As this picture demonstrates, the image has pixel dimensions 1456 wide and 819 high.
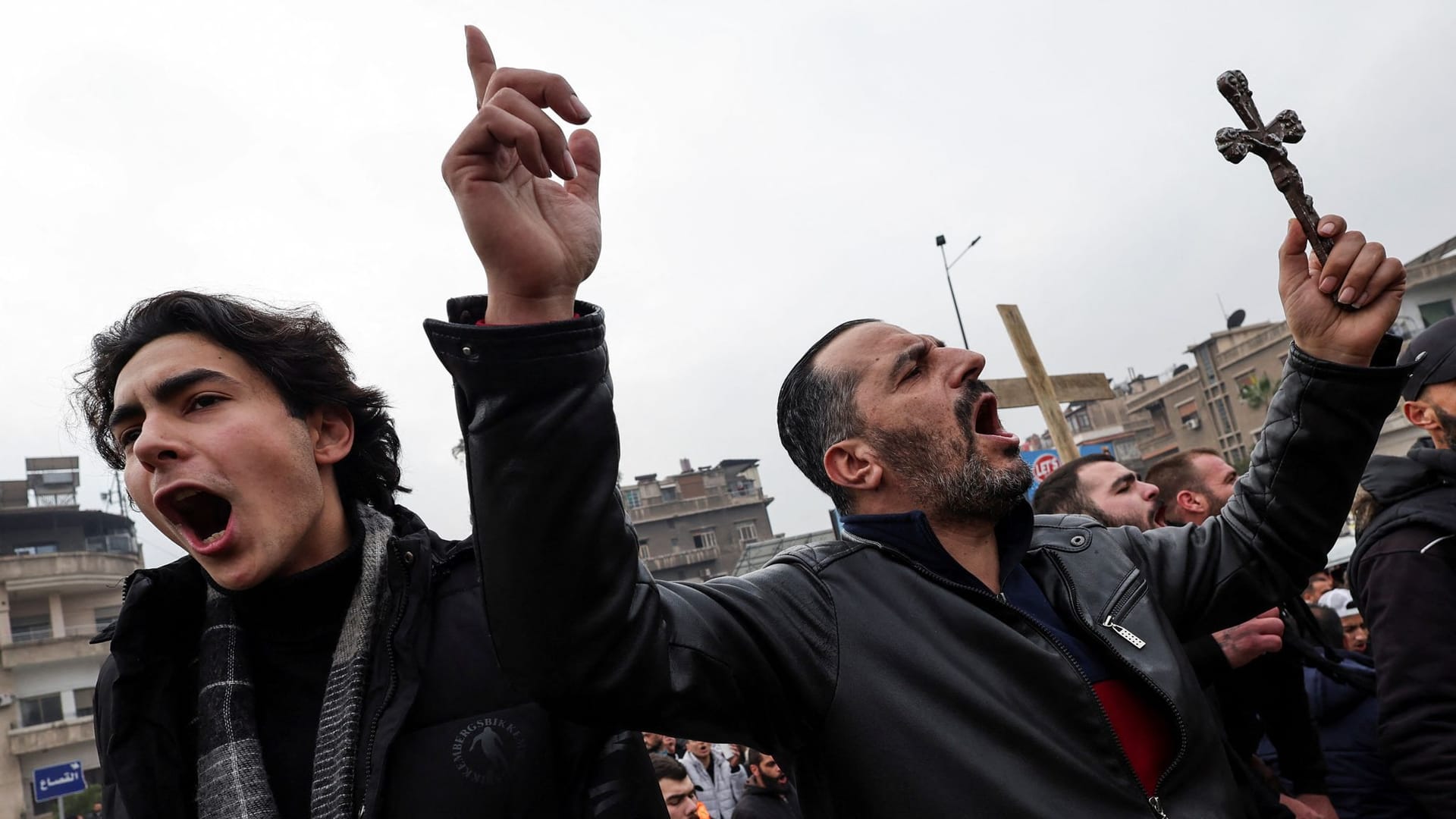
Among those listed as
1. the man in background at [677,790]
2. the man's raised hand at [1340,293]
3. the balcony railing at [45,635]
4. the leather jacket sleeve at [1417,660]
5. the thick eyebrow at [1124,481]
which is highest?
the balcony railing at [45,635]

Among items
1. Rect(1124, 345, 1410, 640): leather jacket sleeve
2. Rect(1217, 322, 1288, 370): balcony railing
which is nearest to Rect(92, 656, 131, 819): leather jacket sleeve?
Rect(1124, 345, 1410, 640): leather jacket sleeve

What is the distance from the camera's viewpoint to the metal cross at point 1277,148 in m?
2.07

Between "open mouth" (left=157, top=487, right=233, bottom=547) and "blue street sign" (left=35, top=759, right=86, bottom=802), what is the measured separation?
26984 mm

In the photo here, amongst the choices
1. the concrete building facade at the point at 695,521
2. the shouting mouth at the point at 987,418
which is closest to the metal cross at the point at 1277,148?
the shouting mouth at the point at 987,418

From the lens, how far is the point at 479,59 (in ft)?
5.12

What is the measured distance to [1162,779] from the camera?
1.85 meters

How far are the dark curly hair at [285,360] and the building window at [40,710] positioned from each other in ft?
134

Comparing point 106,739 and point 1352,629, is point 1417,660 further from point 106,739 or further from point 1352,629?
point 1352,629

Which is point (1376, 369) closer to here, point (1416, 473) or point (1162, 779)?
point (1162, 779)

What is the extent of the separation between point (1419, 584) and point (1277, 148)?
1710 millimetres

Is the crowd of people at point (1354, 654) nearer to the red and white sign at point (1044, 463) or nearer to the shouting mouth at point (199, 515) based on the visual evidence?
the shouting mouth at point (199, 515)

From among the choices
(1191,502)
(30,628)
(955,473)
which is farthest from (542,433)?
(30,628)

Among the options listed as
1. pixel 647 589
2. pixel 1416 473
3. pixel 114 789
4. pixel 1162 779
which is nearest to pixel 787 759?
pixel 647 589

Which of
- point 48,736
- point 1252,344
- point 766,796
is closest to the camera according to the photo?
point 766,796
